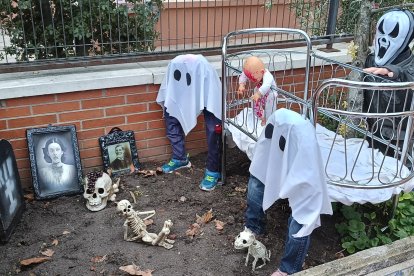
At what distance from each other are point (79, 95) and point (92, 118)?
234 mm

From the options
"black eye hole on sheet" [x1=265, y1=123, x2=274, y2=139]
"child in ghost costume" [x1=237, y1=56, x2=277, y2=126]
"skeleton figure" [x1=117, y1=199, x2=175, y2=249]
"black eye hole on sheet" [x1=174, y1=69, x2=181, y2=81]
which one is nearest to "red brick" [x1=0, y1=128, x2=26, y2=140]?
"skeleton figure" [x1=117, y1=199, x2=175, y2=249]

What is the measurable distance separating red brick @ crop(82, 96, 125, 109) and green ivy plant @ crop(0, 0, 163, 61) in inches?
20.1

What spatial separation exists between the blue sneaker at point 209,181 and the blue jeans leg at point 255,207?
71cm

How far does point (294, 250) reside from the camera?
9.34 feet

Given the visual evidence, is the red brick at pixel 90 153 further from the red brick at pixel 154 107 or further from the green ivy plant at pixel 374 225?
the green ivy plant at pixel 374 225

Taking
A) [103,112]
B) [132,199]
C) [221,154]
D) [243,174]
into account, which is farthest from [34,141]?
[243,174]

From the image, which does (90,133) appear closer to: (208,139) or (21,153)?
(21,153)

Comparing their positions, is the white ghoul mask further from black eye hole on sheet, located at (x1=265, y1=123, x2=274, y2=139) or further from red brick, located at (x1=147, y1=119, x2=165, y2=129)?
red brick, located at (x1=147, y1=119, x2=165, y2=129)

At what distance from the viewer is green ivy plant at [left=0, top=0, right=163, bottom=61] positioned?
4.08 meters

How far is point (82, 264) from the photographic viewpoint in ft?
10.3

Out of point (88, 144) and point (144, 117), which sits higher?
point (144, 117)

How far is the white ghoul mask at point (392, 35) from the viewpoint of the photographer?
3379 mm

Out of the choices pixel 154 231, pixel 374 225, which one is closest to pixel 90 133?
pixel 154 231

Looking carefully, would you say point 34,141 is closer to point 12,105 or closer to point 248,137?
point 12,105
